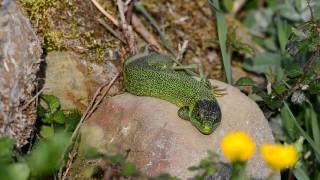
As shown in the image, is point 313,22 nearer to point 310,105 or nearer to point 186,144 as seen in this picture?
point 310,105

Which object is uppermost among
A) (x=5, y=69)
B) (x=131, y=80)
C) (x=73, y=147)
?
(x=5, y=69)

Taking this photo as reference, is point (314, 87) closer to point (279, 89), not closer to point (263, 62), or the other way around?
point (279, 89)

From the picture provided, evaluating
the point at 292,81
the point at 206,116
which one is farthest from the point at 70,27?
the point at 292,81

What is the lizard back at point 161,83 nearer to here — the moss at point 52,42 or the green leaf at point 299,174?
the moss at point 52,42

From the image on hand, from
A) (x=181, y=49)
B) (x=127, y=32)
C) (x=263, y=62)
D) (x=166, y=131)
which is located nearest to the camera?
(x=166, y=131)

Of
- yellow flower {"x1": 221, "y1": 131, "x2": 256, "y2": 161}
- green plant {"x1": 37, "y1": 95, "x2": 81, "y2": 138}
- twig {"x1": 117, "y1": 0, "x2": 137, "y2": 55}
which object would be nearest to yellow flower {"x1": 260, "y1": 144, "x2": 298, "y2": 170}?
yellow flower {"x1": 221, "y1": 131, "x2": 256, "y2": 161}

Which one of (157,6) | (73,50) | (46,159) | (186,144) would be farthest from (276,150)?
(157,6)
